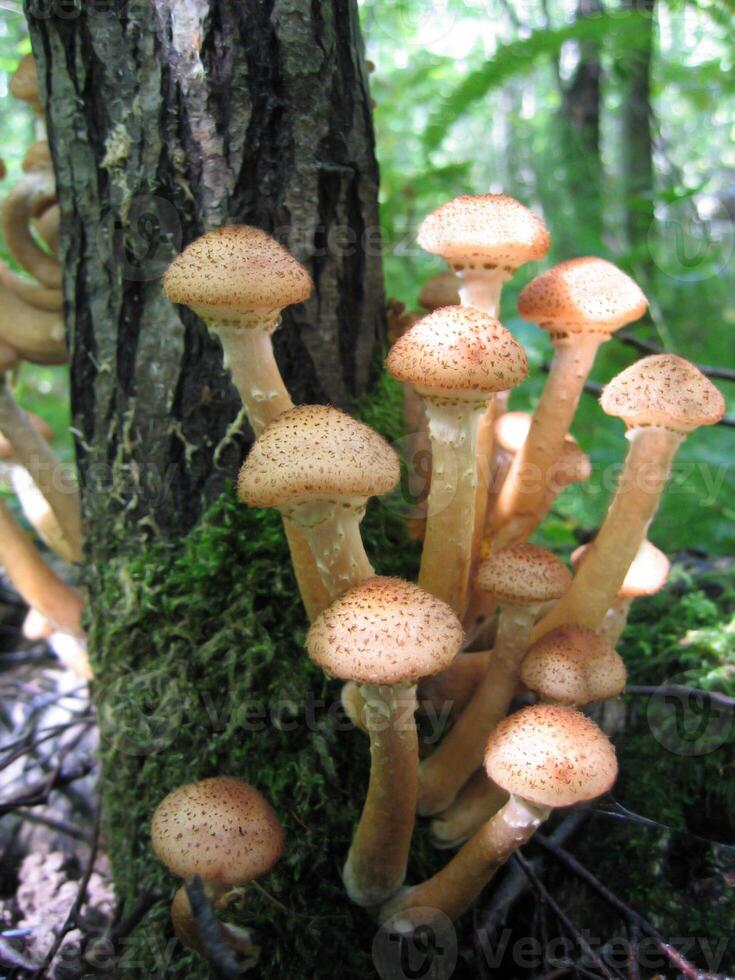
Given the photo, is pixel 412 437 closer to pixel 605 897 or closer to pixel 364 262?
pixel 364 262

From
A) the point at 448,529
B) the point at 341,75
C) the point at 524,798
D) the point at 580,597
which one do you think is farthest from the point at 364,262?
the point at 524,798

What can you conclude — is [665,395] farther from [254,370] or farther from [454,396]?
[254,370]

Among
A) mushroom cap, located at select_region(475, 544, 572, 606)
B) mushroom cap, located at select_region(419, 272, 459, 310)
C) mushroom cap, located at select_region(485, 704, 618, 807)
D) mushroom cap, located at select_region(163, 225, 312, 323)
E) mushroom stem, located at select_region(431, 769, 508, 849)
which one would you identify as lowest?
mushroom stem, located at select_region(431, 769, 508, 849)

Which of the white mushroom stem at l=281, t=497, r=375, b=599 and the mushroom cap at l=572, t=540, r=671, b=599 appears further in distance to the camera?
the mushroom cap at l=572, t=540, r=671, b=599

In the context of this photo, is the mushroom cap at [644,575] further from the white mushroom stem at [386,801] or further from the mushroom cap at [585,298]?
the white mushroom stem at [386,801]

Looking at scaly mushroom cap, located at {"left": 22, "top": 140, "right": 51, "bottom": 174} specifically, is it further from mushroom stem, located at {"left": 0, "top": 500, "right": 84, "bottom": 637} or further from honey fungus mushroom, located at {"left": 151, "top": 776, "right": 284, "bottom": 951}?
honey fungus mushroom, located at {"left": 151, "top": 776, "right": 284, "bottom": 951}

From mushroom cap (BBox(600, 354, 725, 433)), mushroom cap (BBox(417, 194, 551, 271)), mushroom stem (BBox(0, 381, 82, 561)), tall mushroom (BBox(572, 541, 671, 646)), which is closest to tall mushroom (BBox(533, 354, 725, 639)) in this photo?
mushroom cap (BBox(600, 354, 725, 433))

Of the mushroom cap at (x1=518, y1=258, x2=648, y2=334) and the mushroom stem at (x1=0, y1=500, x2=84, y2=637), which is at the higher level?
the mushroom cap at (x1=518, y1=258, x2=648, y2=334)

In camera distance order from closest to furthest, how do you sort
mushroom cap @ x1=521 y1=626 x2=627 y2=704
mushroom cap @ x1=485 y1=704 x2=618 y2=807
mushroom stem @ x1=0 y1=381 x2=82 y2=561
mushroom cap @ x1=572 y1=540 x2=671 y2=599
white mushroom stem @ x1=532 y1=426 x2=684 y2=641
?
mushroom cap @ x1=485 y1=704 x2=618 y2=807 < mushroom cap @ x1=521 y1=626 x2=627 y2=704 < white mushroom stem @ x1=532 y1=426 x2=684 y2=641 < mushroom cap @ x1=572 y1=540 x2=671 y2=599 < mushroom stem @ x1=0 y1=381 x2=82 y2=561
